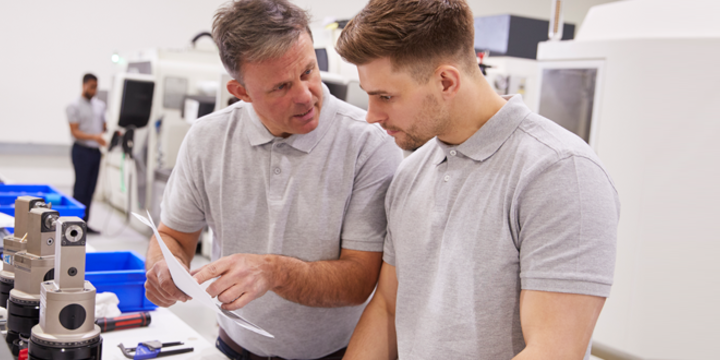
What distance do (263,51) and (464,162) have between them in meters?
0.51

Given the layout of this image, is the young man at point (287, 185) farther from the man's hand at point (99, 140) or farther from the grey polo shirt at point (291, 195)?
the man's hand at point (99, 140)

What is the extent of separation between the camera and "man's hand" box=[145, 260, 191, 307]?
116 centimetres

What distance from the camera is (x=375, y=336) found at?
120cm

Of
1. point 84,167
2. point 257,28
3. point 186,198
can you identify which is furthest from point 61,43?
point 257,28

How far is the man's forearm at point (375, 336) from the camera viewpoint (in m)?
1.20

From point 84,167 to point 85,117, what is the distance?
1.48 feet

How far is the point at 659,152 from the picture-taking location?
2613mm

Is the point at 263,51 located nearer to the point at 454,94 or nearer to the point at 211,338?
the point at 454,94

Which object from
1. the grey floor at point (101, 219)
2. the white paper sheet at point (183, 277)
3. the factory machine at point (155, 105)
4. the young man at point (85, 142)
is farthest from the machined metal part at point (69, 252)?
the young man at point (85, 142)

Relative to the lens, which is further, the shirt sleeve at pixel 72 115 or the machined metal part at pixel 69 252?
the shirt sleeve at pixel 72 115

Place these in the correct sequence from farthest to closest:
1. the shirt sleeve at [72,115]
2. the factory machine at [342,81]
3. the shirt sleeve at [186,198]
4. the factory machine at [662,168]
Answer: the shirt sleeve at [72,115], the factory machine at [342,81], the factory machine at [662,168], the shirt sleeve at [186,198]

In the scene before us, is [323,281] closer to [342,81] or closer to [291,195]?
[291,195]

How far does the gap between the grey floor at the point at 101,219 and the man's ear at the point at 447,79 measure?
8.25 ft

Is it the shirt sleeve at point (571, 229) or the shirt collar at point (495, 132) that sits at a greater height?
the shirt collar at point (495, 132)
